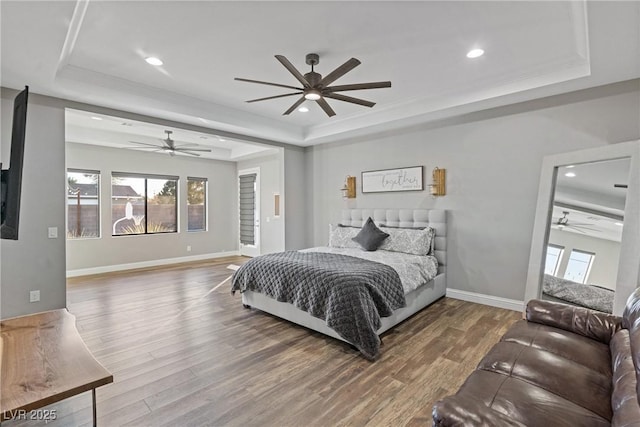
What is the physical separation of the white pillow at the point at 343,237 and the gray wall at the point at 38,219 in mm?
3787

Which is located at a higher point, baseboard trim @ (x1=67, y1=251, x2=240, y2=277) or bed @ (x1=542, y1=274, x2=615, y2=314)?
bed @ (x1=542, y1=274, x2=615, y2=314)

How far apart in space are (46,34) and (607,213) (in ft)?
16.9

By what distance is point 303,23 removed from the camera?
8.43 feet

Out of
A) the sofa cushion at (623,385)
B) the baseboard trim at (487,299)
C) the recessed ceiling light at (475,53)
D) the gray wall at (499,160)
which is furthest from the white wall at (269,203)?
the sofa cushion at (623,385)

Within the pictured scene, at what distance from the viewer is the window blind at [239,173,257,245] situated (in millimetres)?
8336

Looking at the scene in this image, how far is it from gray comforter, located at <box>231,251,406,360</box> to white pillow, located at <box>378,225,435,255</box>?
3.37ft

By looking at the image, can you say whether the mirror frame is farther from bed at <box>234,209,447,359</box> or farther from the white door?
the white door

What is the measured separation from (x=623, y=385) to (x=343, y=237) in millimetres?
4053

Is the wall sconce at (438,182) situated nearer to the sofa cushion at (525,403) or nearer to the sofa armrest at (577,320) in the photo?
the sofa armrest at (577,320)

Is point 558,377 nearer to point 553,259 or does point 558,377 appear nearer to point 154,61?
point 553,259

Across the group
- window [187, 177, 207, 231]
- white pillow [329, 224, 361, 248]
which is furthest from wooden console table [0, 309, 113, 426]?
window [187, 177, 207, 231]

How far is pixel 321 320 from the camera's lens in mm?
3207

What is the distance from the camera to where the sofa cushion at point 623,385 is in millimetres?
1071

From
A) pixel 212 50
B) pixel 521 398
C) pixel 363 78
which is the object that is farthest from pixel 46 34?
pixel 521 398
